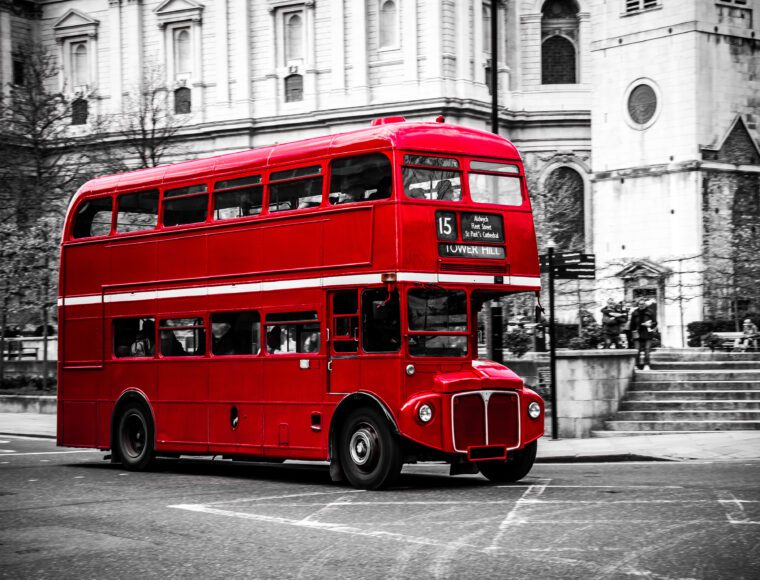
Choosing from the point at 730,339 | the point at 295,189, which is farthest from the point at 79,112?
the point at 295,189

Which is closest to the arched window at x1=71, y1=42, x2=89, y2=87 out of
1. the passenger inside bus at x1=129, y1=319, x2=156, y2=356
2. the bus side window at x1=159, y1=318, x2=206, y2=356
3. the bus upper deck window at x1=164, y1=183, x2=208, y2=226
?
the passenger inside bus at x1=129, y1=319, x2=156, y2=356

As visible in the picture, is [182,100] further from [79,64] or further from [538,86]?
[538,86]

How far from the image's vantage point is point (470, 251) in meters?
15.6

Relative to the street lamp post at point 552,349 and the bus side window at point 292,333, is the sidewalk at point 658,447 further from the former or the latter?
the bus side window at point 292,333

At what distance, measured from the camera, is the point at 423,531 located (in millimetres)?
11383

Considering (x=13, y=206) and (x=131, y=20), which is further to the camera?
(x=131, y=20)

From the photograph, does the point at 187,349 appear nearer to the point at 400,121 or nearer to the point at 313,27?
the point at 400,121

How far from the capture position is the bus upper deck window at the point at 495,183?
15.9 metres

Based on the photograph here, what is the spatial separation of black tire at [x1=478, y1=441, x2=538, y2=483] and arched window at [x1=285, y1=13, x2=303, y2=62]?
5293 centimetres

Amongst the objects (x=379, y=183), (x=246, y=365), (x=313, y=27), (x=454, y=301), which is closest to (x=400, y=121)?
(x=379, y=183)

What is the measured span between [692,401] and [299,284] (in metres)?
11.2

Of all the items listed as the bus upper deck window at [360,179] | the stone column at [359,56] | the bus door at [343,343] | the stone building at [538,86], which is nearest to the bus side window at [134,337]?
the bus door at [343,343]

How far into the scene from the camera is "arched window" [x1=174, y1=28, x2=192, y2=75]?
69.8 metres

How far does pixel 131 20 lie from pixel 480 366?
59.8 m
